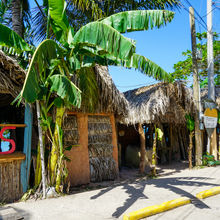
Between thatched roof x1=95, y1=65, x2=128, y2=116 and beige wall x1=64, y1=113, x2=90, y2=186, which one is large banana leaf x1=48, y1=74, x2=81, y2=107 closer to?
thatched roof x1=95, y1=65, x2=128, y2=116

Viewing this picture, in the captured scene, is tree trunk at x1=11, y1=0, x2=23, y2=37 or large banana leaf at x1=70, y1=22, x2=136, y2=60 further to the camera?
tree trunk at x1=11, y1=0, x2=23, y2=37

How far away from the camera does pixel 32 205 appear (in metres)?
4.72

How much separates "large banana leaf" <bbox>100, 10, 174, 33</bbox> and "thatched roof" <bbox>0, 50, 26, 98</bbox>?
2.30 meters

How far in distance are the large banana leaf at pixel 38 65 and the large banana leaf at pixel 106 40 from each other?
1.44ft

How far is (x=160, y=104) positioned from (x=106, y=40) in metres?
4.30

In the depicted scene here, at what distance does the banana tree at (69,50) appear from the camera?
4.42m

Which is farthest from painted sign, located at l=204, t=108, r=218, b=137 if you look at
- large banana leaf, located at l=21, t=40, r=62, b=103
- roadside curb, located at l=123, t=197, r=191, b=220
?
large banana leaf, located at l=21, t=40, r=62, b=103

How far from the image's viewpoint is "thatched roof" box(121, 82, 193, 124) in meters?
8.20

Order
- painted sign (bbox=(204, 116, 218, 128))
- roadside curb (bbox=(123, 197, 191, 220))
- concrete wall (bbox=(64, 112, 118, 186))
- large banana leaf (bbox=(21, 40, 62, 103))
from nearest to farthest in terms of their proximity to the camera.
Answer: roadside curb (bbox=(123, 197, 191, 220))
large banana leaf (bbox=(21, 40, 62, 103))
concrete wall (bbox=(64, 112, 118, 186))
painted sign (bbox=(204, 116, 218, 128))

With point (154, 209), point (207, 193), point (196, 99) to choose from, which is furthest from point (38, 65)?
point (196, 99)

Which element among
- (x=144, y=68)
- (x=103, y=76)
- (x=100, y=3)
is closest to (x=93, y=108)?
(x=103, y=76)

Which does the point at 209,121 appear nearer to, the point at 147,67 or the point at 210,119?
the point at 210,119

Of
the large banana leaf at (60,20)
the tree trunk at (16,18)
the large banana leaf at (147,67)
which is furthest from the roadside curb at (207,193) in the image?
the tree trunk at (16,18)

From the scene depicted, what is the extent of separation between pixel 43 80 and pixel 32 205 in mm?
2685
